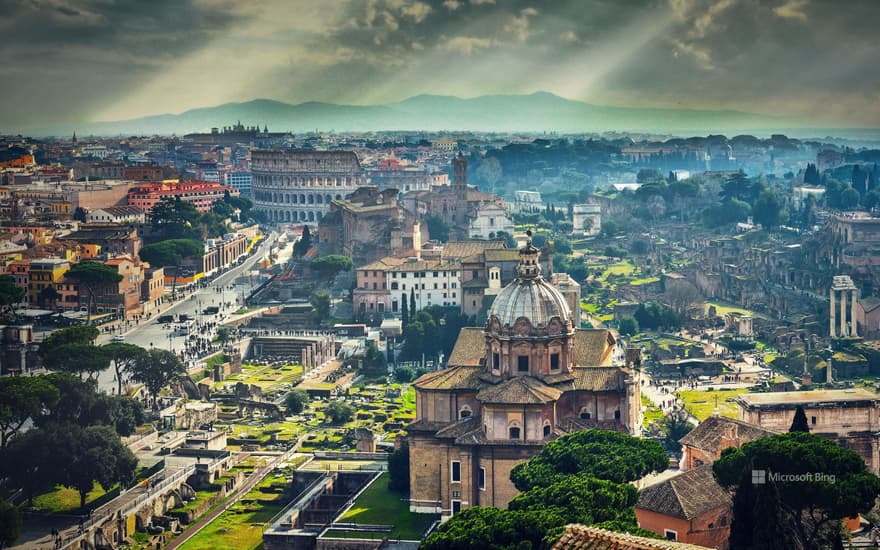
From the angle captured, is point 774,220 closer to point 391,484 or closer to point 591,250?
point 591,250

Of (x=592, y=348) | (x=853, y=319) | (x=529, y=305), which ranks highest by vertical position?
(x=529, y=305)

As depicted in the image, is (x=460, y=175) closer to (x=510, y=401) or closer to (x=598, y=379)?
(x=598, y=379)

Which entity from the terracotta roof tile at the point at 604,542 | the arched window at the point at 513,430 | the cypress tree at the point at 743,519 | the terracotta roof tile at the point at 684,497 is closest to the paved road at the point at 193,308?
the arched window at the point at 513,430

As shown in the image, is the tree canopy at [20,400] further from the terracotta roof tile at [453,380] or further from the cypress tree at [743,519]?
the cypress tree at [743,519]

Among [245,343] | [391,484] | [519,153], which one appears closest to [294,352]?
[245,343]

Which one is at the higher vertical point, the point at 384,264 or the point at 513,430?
the point at 384,264

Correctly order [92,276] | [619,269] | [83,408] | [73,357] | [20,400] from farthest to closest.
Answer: [619,269] → [92,276] → [73,357] → [83,408] → [20,400]

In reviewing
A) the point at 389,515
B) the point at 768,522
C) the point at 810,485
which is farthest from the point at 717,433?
the point at 768,522
